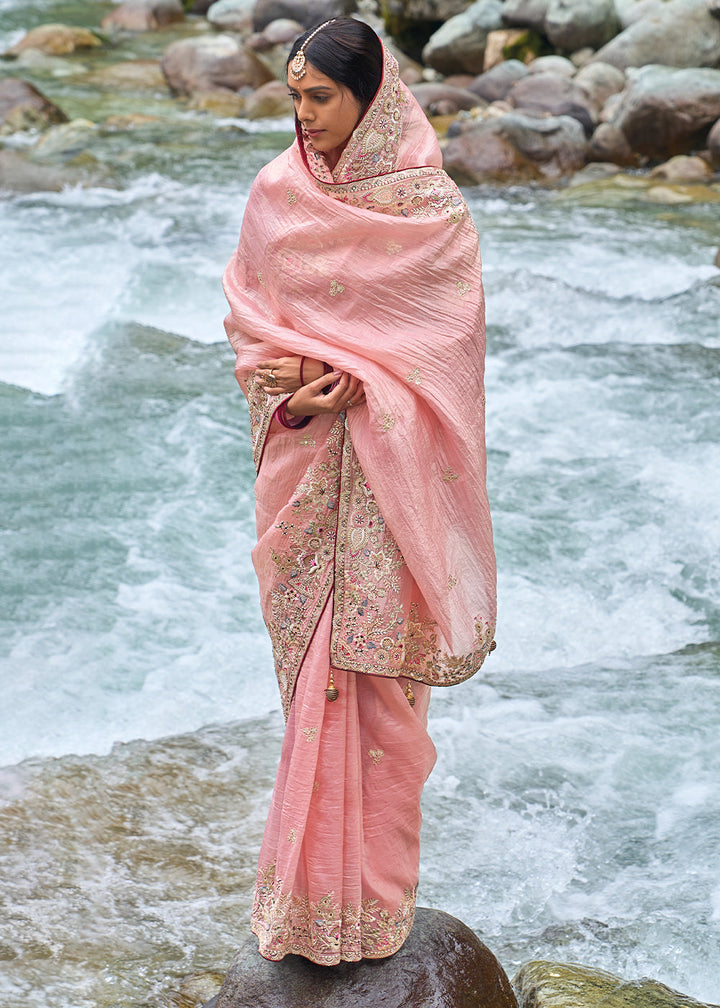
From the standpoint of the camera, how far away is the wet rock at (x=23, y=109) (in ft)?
38.0

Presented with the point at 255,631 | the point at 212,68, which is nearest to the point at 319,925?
the point at 255,631

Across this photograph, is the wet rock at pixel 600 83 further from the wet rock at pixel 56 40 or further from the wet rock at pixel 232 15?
the wet rock at pixel 56 40

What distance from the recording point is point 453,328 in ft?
7.08

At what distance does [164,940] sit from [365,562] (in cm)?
142

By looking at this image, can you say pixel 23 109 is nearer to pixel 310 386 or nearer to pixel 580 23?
pixel 580 23

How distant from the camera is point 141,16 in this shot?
17047 millimetres

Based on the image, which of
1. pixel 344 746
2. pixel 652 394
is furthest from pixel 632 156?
pixel 344 746

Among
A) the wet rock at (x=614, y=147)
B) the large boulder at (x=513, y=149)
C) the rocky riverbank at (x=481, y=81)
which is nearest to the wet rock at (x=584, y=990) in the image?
the rocky riverbank at (x=481, y=81)

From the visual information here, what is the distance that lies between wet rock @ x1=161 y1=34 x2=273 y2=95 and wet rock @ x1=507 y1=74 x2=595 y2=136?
3.40 metres

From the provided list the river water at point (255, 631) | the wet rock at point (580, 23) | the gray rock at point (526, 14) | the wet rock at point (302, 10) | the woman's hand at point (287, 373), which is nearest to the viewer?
the woman's hand at point (287, 373)

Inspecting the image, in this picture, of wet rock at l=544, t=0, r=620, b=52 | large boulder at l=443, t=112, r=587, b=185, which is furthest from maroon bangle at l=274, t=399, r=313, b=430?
wet rock at l=544, t=0, r=620, b=52

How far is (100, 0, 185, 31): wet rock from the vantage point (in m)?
17.0

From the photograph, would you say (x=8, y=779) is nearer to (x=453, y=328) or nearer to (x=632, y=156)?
(x=453, y=328)

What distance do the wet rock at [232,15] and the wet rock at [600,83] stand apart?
6.55m
